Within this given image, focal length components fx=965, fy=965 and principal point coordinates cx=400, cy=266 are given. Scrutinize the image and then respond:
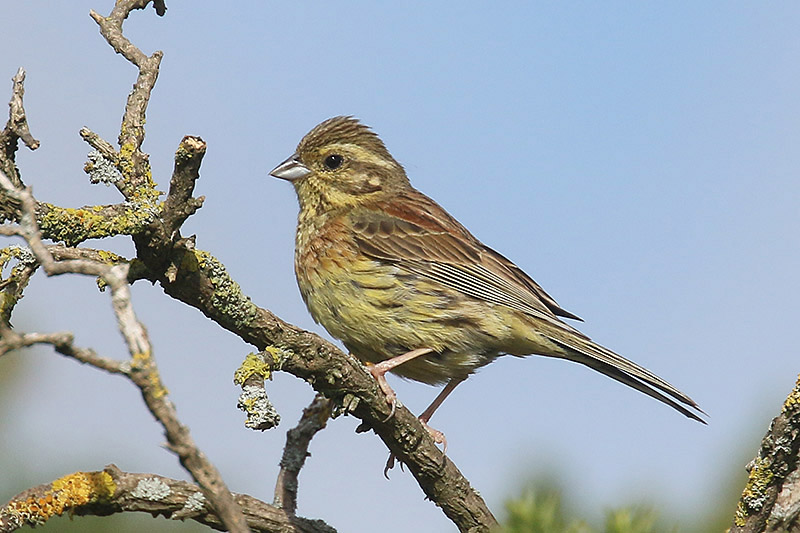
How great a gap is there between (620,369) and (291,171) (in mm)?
2361

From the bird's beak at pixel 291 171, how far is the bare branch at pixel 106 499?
3086 millimetres

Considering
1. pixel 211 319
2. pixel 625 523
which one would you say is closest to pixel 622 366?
pixel 211 319

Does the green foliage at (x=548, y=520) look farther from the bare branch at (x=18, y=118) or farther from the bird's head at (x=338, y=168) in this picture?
the bird's head at (x=338, y=168)

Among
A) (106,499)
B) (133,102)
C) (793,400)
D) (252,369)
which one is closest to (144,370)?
(252,369)

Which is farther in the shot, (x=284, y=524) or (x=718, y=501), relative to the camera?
(x=718, y=501)

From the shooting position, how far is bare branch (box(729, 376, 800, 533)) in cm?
292

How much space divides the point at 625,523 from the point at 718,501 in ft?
8.53

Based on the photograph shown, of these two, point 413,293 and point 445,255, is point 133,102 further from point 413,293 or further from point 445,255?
point 445,255

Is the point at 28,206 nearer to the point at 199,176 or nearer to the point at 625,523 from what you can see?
the point at 199,176

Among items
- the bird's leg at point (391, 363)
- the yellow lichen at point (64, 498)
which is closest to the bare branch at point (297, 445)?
→ the bird's leg at point (391, 363)

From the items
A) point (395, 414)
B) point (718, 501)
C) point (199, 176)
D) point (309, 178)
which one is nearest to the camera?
point (199, 176)

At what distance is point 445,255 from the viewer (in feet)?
18.5

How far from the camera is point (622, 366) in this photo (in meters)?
4.85

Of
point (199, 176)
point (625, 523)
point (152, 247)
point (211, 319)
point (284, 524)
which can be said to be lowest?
point (284, 524)
